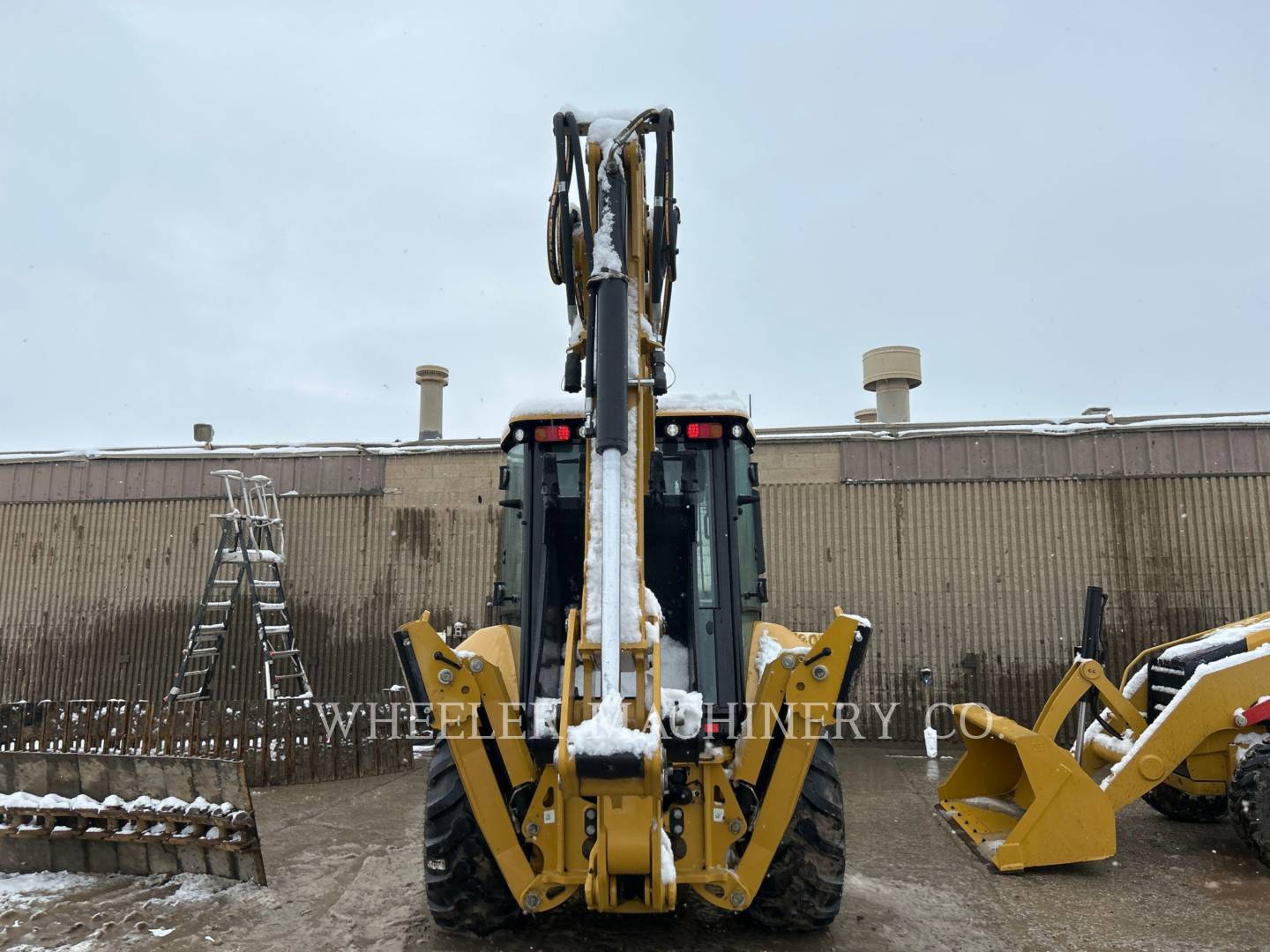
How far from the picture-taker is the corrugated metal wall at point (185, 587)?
12.8 metres

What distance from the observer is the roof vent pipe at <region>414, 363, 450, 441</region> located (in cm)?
1571

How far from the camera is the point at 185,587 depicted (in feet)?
43.3

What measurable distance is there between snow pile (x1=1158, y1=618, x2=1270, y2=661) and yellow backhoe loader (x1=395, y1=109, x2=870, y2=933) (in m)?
3.72

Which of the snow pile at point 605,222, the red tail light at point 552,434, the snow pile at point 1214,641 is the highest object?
the snow pile at point 605,222

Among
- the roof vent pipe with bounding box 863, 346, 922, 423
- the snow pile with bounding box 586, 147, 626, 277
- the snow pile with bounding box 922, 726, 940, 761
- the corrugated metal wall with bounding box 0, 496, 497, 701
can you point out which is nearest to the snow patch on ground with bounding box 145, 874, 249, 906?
the snow pile with bounding box 586, 147, 626, 277

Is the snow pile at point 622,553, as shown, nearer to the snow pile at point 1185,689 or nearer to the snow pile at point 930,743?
the snow pile at point 1185,689

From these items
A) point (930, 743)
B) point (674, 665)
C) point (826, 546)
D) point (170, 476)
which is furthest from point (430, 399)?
point (674, 665)

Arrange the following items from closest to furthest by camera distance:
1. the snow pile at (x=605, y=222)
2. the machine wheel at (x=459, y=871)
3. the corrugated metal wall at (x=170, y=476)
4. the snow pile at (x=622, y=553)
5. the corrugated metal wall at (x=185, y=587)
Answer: the snow pile at (x=622, y=553) → the snow pile at (x=605, y=222) → the machine wheel at (x=459, y=871) → the corrugated metal wall at (x=185, y=587) → the corrugated metal wall at (x=170, y=476)

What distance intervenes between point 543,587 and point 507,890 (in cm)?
153

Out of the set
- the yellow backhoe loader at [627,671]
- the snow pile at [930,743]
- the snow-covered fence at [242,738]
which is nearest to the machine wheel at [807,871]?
the yellow backhoe loader at [627,671]

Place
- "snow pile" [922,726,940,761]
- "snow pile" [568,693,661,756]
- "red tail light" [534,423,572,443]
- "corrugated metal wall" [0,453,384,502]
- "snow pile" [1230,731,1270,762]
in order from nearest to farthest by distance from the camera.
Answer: "snow pile" [568,693,661,756] → "red tail light" [534,423,572,443] → "snow pile" [1230,731,1270,762] → "snow pile" [922,726,940,761] → "corrugated metal wall" [0,453,384,502]

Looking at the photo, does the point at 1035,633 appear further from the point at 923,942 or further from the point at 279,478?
the point at 279,478

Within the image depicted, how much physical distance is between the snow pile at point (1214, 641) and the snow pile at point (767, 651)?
392 centimetres

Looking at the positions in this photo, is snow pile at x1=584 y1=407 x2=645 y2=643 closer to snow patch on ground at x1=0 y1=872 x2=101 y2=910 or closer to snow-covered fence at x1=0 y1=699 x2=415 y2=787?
snow patch on ground at x1=0 y1=872 x2=101 y2=910
